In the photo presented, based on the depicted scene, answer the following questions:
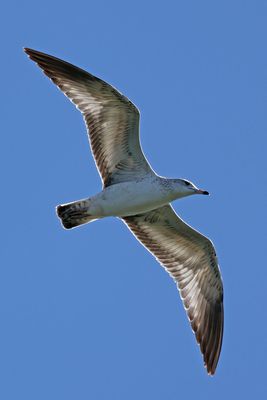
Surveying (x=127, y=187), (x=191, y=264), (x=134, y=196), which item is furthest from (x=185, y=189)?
(x=191, y=264)

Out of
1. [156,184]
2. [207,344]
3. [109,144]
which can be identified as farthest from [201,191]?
[207,344]

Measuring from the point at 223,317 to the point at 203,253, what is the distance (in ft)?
3.59

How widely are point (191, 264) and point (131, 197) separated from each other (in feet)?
6.53

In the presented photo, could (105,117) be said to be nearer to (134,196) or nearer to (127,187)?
(127,187)

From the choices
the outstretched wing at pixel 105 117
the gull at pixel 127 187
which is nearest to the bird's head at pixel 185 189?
the gull at pixel 127 187

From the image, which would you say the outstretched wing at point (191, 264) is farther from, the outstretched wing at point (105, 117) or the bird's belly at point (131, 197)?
the outstretched wing at point (105, 117)

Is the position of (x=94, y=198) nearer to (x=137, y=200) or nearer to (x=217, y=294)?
(x=137, y=200)

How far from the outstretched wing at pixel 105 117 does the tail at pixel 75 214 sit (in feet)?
2.04

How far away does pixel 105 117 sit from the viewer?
48.6ft

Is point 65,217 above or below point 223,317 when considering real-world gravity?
above

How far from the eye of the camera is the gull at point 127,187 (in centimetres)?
1462

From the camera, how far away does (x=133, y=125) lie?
48.2ft

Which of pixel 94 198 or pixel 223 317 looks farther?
pixel 223 317

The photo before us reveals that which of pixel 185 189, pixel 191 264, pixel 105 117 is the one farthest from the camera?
pixel 191 264
